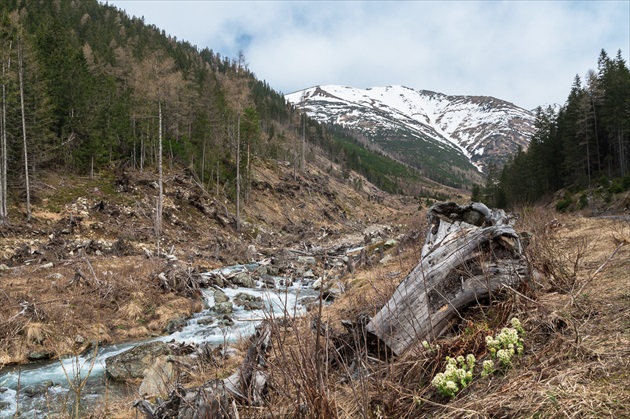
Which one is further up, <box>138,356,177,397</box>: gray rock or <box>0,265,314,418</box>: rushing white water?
<box>138,356,177,397</box>: gray rock

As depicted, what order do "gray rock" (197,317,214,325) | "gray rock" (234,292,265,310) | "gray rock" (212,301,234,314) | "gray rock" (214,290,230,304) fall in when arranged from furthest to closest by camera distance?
1. "gray rock" (214,290,230,304)
2. "gray rock" (234,292,265,310)
3. "gray rock" (212,301,234,314)
4. "gray rock" (197,317,214,325)

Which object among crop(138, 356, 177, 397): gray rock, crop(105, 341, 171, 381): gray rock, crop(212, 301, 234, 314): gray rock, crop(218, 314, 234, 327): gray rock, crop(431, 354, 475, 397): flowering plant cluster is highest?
crop(431, 354, 475, 397): flowering plant cluster

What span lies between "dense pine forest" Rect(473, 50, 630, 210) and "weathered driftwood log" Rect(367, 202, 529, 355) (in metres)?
34.9

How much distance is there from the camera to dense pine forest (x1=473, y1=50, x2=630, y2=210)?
39.4 metres

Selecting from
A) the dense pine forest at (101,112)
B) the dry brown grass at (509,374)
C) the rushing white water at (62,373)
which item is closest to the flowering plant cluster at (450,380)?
the dry brown grass at (509,374)

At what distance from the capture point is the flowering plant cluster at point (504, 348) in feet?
8.75

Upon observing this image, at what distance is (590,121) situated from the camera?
45.4 meters

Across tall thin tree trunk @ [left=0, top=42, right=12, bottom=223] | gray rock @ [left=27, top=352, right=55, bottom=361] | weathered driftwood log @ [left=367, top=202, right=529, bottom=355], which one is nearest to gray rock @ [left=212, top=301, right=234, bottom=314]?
gray rock @ [left=27, top=352, right=55, bottom=361]

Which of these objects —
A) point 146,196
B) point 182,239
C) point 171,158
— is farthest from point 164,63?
point 171,158

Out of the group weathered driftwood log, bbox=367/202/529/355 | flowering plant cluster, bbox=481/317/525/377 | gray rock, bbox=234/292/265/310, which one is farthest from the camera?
gray rock, bbox=234/292/265/310

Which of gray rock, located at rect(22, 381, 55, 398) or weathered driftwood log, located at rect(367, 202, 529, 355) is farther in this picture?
gray rock, located at rect(22, 381, 55, 398)

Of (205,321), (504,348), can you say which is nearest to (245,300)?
(205,321)

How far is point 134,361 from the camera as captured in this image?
26.1 feet

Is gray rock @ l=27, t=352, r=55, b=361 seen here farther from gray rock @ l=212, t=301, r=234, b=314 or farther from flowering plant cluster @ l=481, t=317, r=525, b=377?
flowering plant cluster @ l=481, t=317, r=525, b=377
